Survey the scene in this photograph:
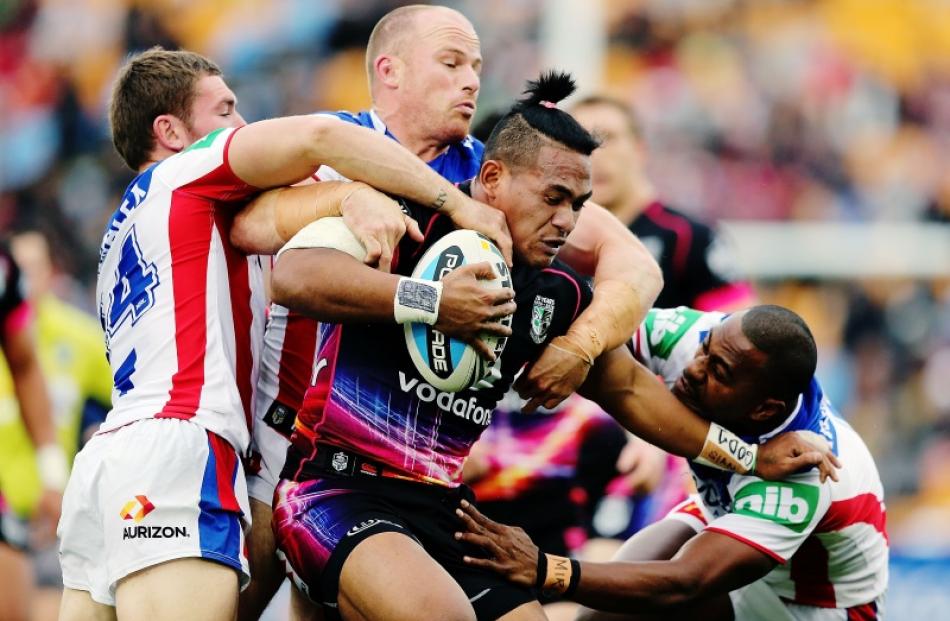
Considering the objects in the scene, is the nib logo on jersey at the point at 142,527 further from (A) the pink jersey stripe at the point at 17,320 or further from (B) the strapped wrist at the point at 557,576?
(A) the pink jersey stripe at the point at 17,320

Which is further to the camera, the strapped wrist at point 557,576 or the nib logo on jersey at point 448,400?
the strapped wrist at point 557,576

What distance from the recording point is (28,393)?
25.3 ft

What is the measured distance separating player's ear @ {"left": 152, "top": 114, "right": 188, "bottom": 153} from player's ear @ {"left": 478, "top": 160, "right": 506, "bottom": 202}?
1.17 meters

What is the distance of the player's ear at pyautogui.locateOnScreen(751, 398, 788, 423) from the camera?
5.32 meters

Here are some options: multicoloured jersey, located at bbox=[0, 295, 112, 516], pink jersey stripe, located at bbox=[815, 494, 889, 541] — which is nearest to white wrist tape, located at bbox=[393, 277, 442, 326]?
pink jersey stripe, located at bbox=[815, 494, 889, 541]

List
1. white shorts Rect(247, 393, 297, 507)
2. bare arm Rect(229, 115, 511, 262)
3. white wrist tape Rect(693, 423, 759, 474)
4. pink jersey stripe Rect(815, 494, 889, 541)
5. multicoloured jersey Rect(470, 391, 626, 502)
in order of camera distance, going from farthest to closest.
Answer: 1. multicoloured jersey Rect(470, 391, 626, 502)
2. pink jersey stripe Rect(815, 494, 889, 541)
3. white wrist tape Rect(693, 423, 759, 474)
4. white shorts Rect(247, 393, 297, 507)
5. bare arm Rect(229, 115, 511, 262)

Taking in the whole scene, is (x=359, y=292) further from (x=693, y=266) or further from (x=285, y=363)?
(x=693, y=266)

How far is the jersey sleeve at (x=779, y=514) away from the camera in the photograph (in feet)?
17.8

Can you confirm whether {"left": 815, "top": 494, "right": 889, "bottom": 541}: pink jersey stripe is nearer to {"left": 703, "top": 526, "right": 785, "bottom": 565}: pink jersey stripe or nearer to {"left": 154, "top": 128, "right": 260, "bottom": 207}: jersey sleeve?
{"left": 703, "top": 526, "right": 785, "bottom": 565}: pink jersey stripe

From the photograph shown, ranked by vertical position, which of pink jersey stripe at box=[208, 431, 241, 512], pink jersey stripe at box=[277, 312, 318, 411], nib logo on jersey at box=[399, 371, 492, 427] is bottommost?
pink jersey stripe at box=[208, 431, 241, 512]

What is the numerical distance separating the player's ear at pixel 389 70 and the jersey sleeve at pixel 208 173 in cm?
93

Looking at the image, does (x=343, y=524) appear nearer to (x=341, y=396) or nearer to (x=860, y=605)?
(x=341, y=396)

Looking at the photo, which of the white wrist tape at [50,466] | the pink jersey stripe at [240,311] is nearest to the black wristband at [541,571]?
the pink jersey stripe at [240,311]

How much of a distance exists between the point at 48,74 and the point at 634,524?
7.64m
